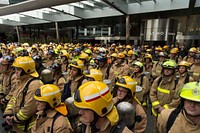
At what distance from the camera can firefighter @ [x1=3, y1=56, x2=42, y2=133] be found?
2590 mm

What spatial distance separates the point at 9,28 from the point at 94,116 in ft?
119

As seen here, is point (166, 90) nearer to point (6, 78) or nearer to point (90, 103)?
point (90, 103)

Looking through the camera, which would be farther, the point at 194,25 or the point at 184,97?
the point at 194,25

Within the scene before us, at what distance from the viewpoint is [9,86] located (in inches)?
165

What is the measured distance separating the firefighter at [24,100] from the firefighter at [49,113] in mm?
477

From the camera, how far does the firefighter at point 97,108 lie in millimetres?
1592

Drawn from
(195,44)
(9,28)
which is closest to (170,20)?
(195,44)

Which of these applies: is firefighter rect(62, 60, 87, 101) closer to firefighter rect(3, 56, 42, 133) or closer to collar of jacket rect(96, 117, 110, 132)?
firefighter rect(3, 56, 42, 133)

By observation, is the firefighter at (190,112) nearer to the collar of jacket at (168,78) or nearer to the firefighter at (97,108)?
the firefighter at (97,108)

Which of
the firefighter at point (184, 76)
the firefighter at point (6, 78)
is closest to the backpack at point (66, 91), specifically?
the firefighter at point (6, 78)

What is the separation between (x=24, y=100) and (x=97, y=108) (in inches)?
64.6

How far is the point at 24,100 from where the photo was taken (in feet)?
8.70

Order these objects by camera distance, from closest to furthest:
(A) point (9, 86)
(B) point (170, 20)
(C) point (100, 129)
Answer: (C) point (100, 129) < (A) point (9, 86) < (B) point (170, 20)

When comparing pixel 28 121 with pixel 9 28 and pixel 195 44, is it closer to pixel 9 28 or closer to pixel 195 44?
pixel 195 44
